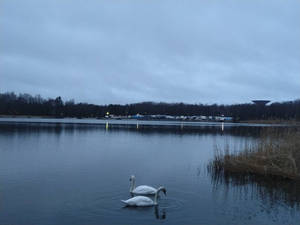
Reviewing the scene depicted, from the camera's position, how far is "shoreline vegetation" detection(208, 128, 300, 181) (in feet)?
51.0

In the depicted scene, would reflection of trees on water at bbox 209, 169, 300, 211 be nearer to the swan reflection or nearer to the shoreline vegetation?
the shoreline vegetation

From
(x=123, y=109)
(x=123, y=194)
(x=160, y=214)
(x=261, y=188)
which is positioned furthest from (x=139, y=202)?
(x=123, y=109)

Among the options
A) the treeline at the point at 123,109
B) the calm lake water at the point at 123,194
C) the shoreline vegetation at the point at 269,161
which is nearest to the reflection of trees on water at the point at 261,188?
the calm lake water at the point at 123,194

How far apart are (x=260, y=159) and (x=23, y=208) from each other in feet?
39.0

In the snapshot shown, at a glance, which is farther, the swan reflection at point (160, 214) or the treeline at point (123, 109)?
the treeline at point (123, 109)

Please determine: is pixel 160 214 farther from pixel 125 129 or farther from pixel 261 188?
pixel 125 129

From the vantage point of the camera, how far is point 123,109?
7037 inches

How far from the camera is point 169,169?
18.3 m

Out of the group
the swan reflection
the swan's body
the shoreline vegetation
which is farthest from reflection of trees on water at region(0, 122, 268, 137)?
the swan reflection

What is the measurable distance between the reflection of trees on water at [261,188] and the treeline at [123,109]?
96.4 m

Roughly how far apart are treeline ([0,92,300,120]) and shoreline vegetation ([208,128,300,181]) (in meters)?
93.9

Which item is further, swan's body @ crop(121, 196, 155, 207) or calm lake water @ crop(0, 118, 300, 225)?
swan's body @ crop(121, 196, 155, 207)

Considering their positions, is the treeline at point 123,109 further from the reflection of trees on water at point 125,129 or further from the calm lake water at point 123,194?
the calm lake water at point 123,194

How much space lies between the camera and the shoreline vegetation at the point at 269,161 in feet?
51.0
